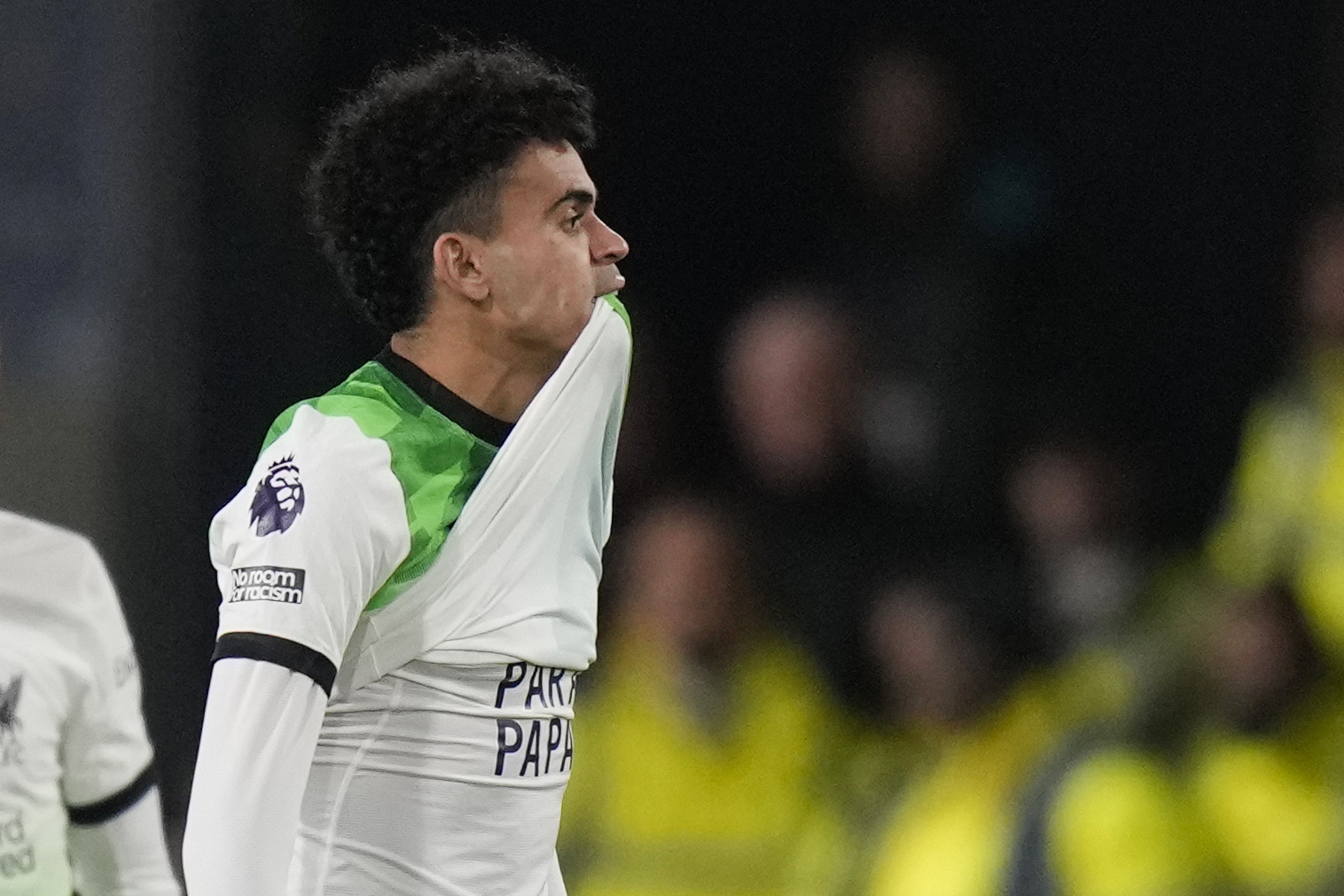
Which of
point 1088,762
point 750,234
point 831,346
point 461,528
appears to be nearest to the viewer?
point 461,528

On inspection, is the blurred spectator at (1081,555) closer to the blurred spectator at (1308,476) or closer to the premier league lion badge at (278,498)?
the blurred spectator at (1308,476)

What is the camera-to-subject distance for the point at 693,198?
4.67 metres

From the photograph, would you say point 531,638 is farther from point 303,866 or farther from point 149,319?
point 149,319

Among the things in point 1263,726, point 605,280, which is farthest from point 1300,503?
point 605,280

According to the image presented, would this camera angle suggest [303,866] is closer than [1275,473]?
Yes

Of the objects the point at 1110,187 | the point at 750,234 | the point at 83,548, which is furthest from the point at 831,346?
the point at 83,548

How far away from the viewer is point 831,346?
450cm

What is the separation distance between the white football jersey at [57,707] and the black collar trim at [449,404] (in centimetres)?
41

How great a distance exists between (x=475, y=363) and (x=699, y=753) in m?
2.17

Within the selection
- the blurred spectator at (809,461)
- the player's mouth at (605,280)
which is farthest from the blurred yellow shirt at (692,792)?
the player's mouth at (605,280)

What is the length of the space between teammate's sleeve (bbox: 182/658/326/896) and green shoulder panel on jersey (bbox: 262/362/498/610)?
161mm

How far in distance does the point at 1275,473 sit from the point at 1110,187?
0.96 m

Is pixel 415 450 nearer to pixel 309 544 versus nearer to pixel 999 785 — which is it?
pixel 309 544

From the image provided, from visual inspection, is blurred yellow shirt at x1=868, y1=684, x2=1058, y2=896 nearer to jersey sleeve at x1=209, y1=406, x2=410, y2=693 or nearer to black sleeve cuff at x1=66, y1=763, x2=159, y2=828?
black sleeve cuff at x1=66, y1=763, x2=159, y2=828
